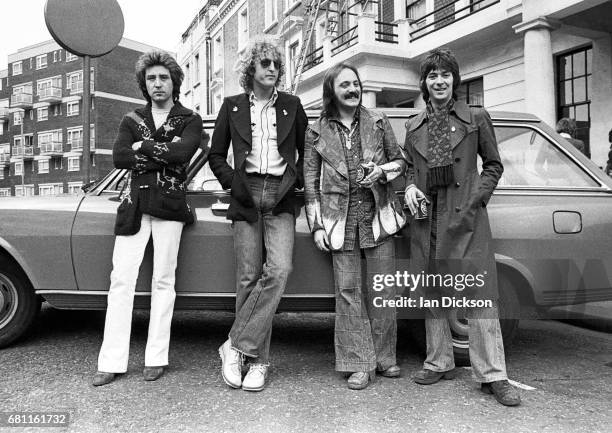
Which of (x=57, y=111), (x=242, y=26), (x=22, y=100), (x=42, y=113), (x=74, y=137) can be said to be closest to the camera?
(x=242, y=26)

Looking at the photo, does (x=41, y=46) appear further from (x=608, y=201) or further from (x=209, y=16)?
(x=608, y=201)

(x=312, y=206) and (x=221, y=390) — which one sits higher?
(x=312, y=206)

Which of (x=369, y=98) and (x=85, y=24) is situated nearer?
(x=85, y=24)

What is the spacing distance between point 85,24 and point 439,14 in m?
11.1

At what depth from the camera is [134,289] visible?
326 centimetres

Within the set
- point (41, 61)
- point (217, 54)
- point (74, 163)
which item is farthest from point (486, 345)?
point (41, 61)

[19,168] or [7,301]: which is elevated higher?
[19,168]

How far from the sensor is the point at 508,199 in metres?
3.46

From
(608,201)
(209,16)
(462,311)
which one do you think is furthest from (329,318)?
(209,16)

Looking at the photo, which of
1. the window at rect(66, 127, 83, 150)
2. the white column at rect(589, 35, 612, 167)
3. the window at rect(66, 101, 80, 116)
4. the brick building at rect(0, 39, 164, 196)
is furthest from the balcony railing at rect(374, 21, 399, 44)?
the window at rect(66, 101, 80, 116)

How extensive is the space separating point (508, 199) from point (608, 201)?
66 centimetres

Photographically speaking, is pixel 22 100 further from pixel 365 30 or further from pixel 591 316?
pixel 591 316

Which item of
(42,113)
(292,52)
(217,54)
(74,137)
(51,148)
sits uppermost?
(42,113)

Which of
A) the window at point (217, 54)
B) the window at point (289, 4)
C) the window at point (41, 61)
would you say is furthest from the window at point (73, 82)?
the window at point (289, 4)
